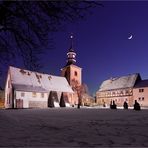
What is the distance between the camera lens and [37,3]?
36.2ft

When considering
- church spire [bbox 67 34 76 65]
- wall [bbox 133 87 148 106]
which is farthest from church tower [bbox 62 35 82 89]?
wall [bbox 133 87 148 106]

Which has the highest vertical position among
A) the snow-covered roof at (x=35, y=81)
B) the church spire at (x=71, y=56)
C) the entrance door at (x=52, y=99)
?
the church spire at (x=71, y=56)

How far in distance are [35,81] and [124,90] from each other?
37.4 meters

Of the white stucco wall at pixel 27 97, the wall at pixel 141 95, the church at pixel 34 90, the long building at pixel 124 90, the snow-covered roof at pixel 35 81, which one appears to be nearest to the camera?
the white stucco wall at pixel 27 97

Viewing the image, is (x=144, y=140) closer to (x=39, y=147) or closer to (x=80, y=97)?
(x=39, y=147)

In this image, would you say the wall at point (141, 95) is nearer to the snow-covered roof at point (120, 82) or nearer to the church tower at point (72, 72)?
the snow-covered roof at point (120, 82)

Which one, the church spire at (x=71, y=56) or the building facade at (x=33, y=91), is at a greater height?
the church spire at (x=71, y=56)

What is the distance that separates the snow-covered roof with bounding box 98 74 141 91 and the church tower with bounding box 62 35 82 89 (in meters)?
12.8

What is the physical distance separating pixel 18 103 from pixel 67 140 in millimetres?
54836

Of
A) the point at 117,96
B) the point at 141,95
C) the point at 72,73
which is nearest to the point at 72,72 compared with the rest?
the point at 72,73

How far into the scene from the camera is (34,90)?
66.2 meters

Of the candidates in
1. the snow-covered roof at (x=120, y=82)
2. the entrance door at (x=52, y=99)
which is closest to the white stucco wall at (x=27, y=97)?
the entrance door at (x=52, y=99)

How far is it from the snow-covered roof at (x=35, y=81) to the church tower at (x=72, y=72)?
26.8 feet

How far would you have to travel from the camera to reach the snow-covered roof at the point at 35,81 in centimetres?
6444
